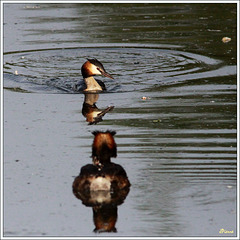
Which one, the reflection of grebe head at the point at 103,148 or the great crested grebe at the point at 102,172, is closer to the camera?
the great crested grebe at the point at 102,172

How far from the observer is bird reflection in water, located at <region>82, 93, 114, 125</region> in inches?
453

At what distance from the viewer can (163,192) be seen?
8406 millimetres

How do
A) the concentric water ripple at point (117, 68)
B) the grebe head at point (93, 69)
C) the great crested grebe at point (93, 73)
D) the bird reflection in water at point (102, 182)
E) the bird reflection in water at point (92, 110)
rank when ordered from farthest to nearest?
the grebe head at point (93, 69), the concentric water ripple at point (117, 68), the great crested grebe at point (93, 73), the bird reflection in water at point (92, 110), the bird reflection in water at point (102, 182)

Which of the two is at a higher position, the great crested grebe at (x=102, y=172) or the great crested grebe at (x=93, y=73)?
the great crested grebe at (x=93, y=73)

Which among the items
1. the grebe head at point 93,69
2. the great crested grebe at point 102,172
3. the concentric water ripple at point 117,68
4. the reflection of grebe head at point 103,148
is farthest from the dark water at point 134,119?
the reflection of grebe head at point 103,148

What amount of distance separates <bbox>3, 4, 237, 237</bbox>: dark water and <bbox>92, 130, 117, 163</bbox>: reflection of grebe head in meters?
0.42

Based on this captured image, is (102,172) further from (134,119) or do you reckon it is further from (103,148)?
(134,119)

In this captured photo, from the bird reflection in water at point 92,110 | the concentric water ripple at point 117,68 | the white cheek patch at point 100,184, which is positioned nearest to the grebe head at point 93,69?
the concentric water ripple at point 117,68

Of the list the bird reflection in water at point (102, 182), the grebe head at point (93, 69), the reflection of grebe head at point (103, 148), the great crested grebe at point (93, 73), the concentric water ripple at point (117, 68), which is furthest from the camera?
the grebe head at point (93, 69)

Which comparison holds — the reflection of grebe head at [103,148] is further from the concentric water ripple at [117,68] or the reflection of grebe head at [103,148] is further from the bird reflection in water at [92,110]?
the concentric water ripple at [117,68]

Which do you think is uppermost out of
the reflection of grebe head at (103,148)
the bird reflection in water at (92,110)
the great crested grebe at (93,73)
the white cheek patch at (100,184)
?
the great crested grebe at (93,73)

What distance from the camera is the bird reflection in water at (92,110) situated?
11.5 metres

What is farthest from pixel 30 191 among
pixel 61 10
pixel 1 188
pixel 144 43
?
pixel 61 10

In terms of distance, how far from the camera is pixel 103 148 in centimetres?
863
